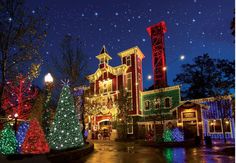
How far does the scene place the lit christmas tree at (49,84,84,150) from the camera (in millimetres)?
13469

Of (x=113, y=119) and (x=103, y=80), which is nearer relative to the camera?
(x=113, y=119)

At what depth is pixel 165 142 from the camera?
20.7m

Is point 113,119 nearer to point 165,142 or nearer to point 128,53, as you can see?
point 128,53

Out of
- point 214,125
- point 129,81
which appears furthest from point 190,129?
point 129,81

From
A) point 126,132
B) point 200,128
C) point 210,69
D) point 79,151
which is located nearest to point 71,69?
point 79,151

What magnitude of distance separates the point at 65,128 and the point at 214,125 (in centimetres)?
2027

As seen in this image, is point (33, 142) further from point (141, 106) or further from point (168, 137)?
point (141, 106)

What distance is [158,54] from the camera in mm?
34500

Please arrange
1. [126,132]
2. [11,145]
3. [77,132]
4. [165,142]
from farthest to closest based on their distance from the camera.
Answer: [126,132], [165,142], [77,132], [11,145]

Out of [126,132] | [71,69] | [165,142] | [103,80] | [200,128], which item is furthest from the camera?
[103,80]

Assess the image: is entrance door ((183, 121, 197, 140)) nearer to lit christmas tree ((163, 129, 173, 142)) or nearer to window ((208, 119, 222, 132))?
window ((208, 119, 222, 132))

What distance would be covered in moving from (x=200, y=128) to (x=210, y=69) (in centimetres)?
1988

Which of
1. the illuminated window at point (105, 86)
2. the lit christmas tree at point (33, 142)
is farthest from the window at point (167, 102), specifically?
the lit christmas tree at point (33, 142)

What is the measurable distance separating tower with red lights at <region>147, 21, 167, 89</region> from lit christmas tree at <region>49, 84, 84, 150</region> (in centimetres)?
2053
